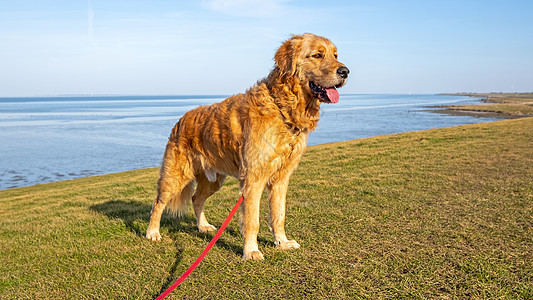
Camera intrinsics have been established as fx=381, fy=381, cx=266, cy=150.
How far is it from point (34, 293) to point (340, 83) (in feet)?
12.5

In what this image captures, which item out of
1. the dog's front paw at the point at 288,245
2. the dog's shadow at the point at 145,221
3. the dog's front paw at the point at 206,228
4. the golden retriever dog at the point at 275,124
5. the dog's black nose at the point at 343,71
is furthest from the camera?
the dog's front paw at the point at 206,228

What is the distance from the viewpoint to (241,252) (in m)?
4.64

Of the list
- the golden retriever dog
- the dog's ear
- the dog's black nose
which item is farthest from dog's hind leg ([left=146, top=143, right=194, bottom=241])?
the dog's black nose

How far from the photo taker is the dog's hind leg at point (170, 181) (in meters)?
5.21

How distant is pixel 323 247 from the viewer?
15.1 ft

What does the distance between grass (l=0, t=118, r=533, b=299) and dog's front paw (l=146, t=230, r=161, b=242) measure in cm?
9

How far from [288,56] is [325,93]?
622 millimetres

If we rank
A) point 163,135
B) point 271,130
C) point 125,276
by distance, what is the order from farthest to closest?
point 163,135
point 271,130
point 125,276

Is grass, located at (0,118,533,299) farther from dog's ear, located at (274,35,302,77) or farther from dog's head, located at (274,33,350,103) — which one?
dog's ear, located at (274,35,302,77)

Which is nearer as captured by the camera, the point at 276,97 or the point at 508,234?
the point at 276,97

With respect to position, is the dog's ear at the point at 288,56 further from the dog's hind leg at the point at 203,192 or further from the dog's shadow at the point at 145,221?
the dog's shadow at the point at 145,221

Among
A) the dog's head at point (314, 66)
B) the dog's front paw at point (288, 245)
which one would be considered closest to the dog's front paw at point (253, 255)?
the dog's front paw at point (288, 245)

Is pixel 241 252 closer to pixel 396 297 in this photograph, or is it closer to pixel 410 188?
pixel 396 297

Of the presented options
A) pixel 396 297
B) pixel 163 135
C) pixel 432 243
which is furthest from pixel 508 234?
pixel 163 135
